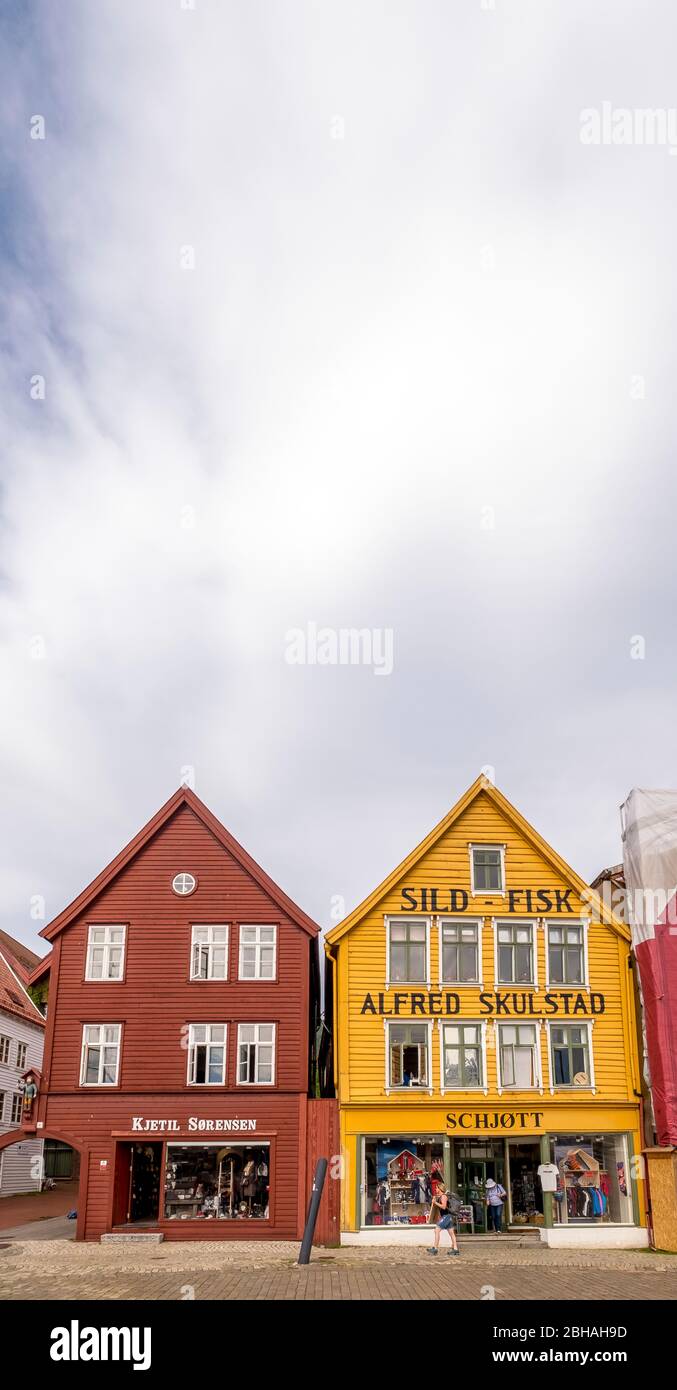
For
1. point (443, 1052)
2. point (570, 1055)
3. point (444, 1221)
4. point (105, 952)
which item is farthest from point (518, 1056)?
point (105, 952)

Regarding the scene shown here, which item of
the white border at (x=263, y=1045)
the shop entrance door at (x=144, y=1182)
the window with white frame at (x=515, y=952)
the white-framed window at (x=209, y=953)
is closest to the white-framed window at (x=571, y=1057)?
the window with white frame at (x=515, y=952)

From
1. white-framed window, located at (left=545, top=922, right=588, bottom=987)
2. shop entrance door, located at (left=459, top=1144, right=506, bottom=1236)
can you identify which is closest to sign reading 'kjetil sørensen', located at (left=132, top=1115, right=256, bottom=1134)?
shop entrance door, located at (left=459, top=1144, right=506, bottom=1236)

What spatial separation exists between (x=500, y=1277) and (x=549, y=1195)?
842 centimetres

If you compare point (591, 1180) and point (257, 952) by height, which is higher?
point (257, 952)

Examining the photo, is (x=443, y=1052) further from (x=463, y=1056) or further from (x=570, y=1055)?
(x=570, y=1055)

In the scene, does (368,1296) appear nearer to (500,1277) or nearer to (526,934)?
(500,1277)

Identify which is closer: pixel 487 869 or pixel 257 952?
pixel 257 952

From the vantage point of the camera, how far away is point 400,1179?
111 feet

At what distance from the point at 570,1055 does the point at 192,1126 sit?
11.7m

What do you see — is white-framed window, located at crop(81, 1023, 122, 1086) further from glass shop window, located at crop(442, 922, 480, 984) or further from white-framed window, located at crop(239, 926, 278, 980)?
glass shop window, located at crop(442, 922, 480, 984)

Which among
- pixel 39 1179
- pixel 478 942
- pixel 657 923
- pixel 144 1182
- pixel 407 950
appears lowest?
→ pixel 39 1179

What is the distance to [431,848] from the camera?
121 feet

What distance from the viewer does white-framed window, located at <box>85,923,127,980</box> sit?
35.6 metres

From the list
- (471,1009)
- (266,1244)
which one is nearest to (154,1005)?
(266,1244)
